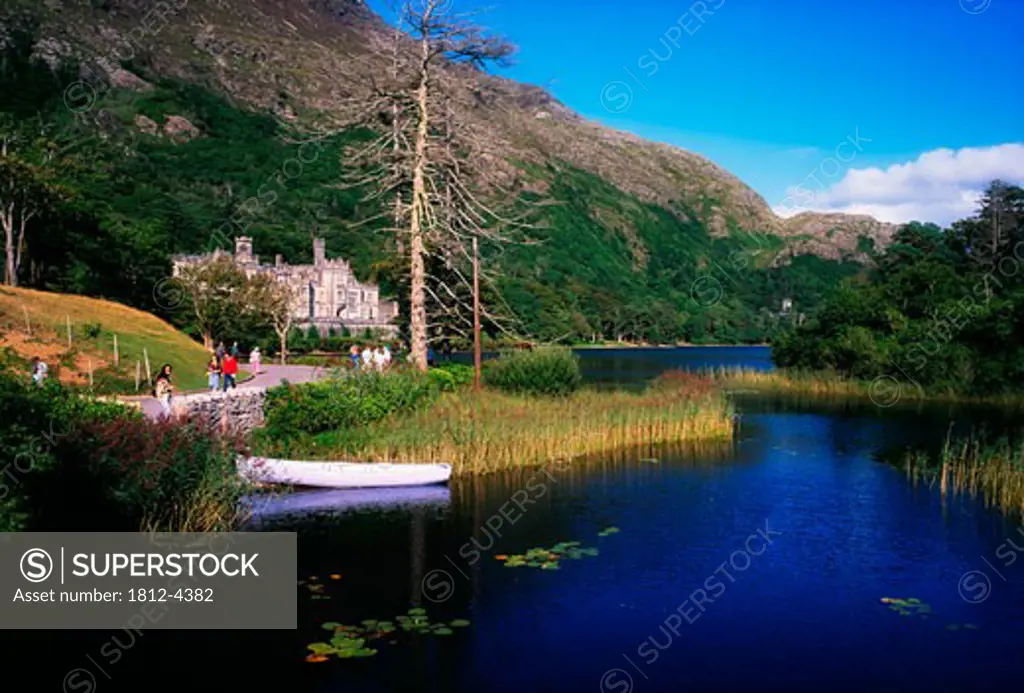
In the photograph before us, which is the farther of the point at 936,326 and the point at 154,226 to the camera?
the point at 154,226

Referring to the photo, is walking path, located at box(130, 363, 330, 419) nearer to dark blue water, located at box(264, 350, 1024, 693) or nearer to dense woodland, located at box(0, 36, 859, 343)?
dense woodland, located at box(0, 36, 859, 343)

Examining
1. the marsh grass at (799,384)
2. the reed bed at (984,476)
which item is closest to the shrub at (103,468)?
the reed bed at (984,476)

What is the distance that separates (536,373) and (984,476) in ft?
51.3

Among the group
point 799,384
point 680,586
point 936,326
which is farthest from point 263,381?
point 936,326

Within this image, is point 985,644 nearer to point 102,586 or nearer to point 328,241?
point 102,586

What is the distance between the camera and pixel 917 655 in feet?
40.0

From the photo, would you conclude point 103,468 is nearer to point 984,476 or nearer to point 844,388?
point 984,476

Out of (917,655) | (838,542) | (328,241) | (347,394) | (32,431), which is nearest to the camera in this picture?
(32,431)

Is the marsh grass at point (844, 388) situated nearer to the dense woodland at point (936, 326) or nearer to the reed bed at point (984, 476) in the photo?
the dense woodland at point (936, 326)

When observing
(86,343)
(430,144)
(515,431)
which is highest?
(430,144)

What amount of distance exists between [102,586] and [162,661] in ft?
9.35

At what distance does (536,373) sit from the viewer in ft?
107

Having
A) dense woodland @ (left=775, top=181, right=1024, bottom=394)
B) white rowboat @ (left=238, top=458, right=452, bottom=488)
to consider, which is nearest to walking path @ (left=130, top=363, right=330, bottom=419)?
white rowboat @ (left=238, top=458, right=452, bottom=488)

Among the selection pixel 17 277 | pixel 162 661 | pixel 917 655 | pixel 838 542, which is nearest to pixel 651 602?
pixel 917 655
